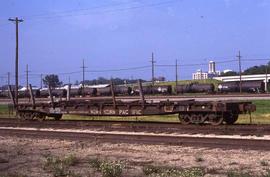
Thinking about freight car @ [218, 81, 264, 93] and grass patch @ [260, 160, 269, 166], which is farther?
freight car @ [218, 81, 264, 93]

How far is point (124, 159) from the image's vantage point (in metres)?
13.3

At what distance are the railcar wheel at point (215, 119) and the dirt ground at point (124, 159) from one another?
754 centimetres

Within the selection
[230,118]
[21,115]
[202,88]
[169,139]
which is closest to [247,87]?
[202,88]

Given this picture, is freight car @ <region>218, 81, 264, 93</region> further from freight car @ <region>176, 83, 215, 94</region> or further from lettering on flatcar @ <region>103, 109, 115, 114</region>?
lettering on flatcar @ <region>103, 109, 115, 114</region>

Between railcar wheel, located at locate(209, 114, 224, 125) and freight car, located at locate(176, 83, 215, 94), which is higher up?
freight car, located at locate(176, 83, 215, 94)

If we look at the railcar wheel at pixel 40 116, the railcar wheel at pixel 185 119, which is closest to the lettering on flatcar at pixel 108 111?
the railcar wheel at pixel 185 119

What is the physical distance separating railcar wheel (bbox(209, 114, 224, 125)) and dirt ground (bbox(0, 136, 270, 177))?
24.7ft

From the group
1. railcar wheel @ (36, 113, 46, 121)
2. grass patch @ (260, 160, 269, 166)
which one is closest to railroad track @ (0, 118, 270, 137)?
railcar wheel @ (36, 113, 46, 121)

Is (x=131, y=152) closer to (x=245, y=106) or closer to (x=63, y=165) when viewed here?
(x=63, y=165)

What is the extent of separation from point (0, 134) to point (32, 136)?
272cm

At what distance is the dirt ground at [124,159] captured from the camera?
11.0 meters

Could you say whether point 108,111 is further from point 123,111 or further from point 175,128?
point 175,128

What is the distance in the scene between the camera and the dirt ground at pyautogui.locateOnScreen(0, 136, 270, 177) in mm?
11047

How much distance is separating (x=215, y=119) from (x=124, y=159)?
1085 cm
